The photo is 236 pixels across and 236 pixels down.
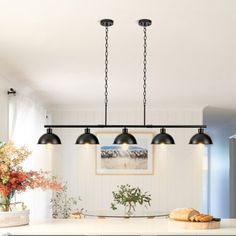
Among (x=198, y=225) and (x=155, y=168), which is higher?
(x=155, y=168)

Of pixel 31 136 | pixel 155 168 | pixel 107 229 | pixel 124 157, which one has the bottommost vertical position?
pixel 107 229

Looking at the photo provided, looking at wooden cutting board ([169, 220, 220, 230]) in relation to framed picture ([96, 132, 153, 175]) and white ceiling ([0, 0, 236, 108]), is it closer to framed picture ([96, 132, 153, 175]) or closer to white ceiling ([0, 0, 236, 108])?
white ceiling ([0, 0, 236, 108])

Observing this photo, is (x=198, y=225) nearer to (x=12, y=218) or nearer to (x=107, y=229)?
(x=107, y=229)

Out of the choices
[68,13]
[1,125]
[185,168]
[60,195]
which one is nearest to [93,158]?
[60,195]

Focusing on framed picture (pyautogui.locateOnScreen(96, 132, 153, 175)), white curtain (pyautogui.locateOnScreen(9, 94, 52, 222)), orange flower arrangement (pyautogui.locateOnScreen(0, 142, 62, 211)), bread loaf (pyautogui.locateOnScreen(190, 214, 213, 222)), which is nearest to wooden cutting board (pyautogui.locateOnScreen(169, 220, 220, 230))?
bread loaf (pyautogui.locateOnScreen(190, 214, 213, 222))

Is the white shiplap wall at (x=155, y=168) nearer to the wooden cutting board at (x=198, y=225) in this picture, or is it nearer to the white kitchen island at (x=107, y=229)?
the white kitchen island at (x=107, y=229)

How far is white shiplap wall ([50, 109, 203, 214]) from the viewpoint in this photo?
8.42 m

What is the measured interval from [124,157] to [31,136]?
2.18m

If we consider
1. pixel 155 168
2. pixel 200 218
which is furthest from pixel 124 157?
pixel 200 218

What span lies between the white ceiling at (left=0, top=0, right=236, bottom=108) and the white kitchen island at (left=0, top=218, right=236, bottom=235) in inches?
60.0

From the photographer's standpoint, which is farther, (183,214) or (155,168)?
(155,168)

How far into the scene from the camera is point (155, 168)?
8414mm

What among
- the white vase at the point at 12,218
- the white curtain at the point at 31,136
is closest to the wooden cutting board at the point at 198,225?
the white vase at the point at 12,218

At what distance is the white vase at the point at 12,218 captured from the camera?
12.6 ft
